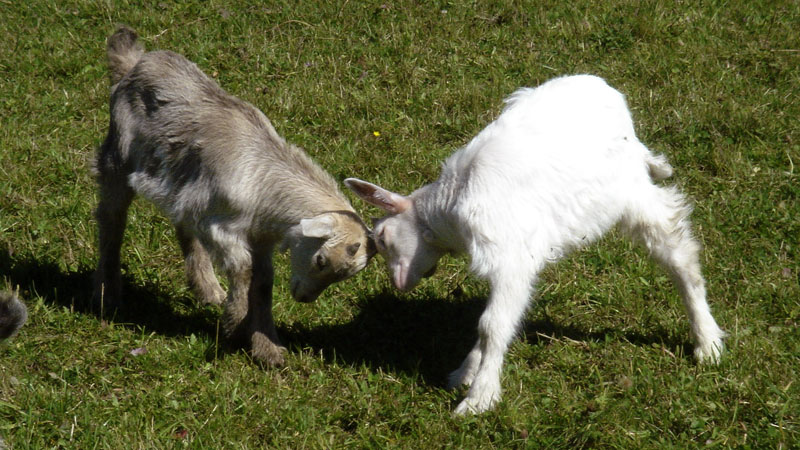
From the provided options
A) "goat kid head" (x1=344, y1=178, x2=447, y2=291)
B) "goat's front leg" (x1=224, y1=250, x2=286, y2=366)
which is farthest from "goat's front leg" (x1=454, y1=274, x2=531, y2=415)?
"goat's front leg" (x1=224, y1=250, x2=286, y2=366)

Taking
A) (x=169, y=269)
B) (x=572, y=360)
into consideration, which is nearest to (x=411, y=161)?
(x=169, y=269)

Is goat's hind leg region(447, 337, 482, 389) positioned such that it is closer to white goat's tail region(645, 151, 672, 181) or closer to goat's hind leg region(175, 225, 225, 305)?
white goat's tail region(645, 151, 672, 181)

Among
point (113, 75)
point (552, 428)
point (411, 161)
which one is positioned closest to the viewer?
point (552, 428)

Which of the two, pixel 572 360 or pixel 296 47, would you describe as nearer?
pixel 572 360

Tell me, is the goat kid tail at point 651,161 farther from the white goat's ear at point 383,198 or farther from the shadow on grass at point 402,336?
the shadow on grass at point 402,336

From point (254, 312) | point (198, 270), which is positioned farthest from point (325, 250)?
point (198, 270)

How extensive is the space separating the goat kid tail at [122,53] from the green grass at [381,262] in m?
1.03

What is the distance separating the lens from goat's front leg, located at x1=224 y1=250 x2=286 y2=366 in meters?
5.04

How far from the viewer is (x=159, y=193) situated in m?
5.32

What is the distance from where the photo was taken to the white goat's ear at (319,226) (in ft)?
15.7

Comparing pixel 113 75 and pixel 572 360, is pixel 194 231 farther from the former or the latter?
pixel 572 360

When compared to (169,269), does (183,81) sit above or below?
above

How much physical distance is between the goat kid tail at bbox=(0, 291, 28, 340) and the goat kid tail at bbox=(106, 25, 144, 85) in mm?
2817

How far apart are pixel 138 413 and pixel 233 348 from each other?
85 centimetres
